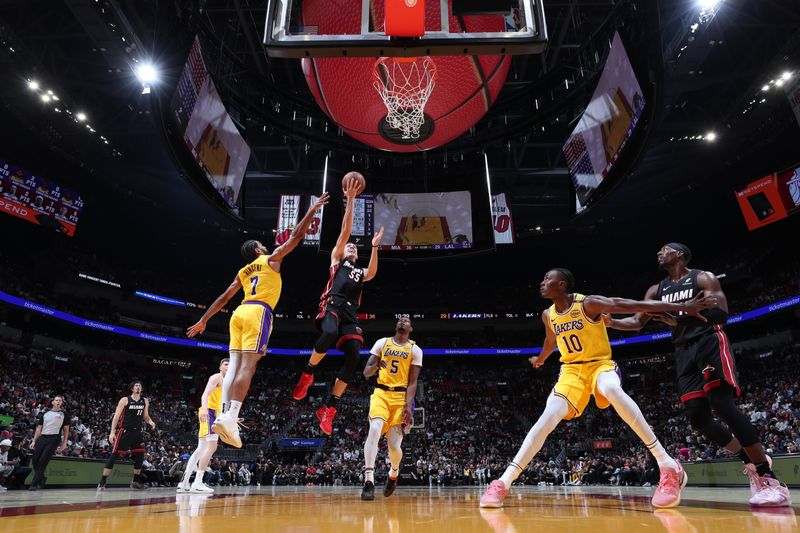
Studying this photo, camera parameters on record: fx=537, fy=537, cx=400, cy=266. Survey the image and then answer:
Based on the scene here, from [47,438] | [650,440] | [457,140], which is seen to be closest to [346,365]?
[650,440]

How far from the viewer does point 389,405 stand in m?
5.43

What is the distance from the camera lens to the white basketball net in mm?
5551

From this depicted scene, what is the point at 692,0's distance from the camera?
10695mm

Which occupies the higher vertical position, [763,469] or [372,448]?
[372,448]

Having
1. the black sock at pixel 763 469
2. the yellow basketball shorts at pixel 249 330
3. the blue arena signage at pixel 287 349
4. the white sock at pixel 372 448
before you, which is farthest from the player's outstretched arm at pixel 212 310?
the blue arena signage at pixel 287 349

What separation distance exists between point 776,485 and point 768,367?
21.3 meters

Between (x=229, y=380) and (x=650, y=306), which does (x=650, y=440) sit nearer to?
(x=650, y=306)

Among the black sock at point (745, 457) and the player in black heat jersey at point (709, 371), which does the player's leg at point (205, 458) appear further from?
the black sock at point (745, 457)

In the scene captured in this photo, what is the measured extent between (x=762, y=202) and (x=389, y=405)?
16492 mm

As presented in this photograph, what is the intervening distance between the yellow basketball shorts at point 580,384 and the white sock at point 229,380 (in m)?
2.60

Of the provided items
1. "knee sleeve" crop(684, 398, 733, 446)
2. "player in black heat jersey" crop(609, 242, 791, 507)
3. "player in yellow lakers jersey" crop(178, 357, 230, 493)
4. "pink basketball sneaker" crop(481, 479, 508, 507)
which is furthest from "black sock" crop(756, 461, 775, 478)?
"player in yellow lakers jersey" crop(178, 357, 230, 493)

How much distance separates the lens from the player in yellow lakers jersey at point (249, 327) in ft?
14.1

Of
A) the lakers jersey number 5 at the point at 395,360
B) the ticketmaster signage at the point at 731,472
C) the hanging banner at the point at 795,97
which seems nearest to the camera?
the lakers jersey number 5 at the point at 395,360

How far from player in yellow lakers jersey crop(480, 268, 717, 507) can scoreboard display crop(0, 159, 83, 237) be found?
19848 millimetres
